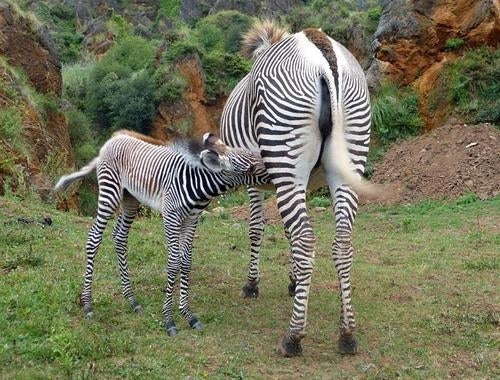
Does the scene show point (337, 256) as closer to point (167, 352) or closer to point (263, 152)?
point (263, 152)

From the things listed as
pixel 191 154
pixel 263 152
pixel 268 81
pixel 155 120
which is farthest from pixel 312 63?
pixel 155 120

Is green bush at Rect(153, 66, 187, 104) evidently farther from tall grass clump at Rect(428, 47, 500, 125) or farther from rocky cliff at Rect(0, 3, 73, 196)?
tall grass clump at Rect(428, 47, 500, 125)

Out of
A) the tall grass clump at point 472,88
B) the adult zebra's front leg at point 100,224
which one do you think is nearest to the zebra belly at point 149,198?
the adult zebra's front leg at point 100,224

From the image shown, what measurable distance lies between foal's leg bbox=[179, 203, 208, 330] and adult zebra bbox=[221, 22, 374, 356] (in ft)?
3.24

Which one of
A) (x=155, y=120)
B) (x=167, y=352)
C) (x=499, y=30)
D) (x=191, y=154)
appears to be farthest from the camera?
(x=155, y=120)

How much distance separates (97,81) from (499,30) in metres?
21.2

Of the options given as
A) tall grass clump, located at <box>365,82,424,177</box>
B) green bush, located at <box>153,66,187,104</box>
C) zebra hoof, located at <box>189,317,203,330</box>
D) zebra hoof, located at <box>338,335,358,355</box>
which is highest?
zebra hoof, located at <box>338,335,358,355</box>

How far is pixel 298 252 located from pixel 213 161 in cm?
116

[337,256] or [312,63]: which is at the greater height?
[312,63]

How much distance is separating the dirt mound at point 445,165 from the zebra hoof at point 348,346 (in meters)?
9.11

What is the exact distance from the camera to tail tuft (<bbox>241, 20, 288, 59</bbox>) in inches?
305

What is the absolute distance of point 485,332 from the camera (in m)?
6.07

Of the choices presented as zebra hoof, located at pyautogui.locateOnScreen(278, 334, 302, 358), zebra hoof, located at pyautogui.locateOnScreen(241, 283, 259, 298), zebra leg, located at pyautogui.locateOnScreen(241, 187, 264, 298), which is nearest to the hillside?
zebra leg, located at pyautogui.locateOnScreen(241, 187, 264, 298)

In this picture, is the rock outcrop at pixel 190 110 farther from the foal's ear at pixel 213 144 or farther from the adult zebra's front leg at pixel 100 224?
the foal's ear at pixel 213 144
